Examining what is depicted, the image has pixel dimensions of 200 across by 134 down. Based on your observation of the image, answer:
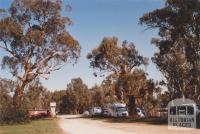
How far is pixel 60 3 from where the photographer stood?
54.0 metres

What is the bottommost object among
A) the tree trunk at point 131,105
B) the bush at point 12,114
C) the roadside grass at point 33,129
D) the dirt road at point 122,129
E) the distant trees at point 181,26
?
the roadside grass at point 33,129

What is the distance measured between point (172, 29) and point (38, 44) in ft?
60.8

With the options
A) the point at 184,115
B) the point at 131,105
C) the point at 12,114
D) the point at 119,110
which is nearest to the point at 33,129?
the point at 184,115

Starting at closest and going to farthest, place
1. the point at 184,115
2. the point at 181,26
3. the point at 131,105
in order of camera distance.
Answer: the point at 184,115
the point at 181,26
the point at 131,105

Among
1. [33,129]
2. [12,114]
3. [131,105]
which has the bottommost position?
[33,129]

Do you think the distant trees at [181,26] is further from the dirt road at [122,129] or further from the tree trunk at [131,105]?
the tree trunk at [131,105]

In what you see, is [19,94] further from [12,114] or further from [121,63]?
[121,63]

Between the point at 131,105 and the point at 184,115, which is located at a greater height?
the point at 131,105

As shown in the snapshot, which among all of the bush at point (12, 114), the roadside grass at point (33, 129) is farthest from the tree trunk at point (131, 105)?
the roadside grass at point (33, 129)

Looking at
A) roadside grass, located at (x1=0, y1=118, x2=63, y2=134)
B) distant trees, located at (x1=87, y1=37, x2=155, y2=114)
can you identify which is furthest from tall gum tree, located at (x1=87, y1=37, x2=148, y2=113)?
roadside grass, located at (x1=0, y1=118, x2=63, y2=134)

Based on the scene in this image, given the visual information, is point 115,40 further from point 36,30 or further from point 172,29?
point 172,29

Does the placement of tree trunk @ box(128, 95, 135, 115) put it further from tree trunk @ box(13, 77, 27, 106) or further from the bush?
the bush

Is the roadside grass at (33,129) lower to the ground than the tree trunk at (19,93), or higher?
lower

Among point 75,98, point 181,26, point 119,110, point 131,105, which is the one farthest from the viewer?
point 75,98
